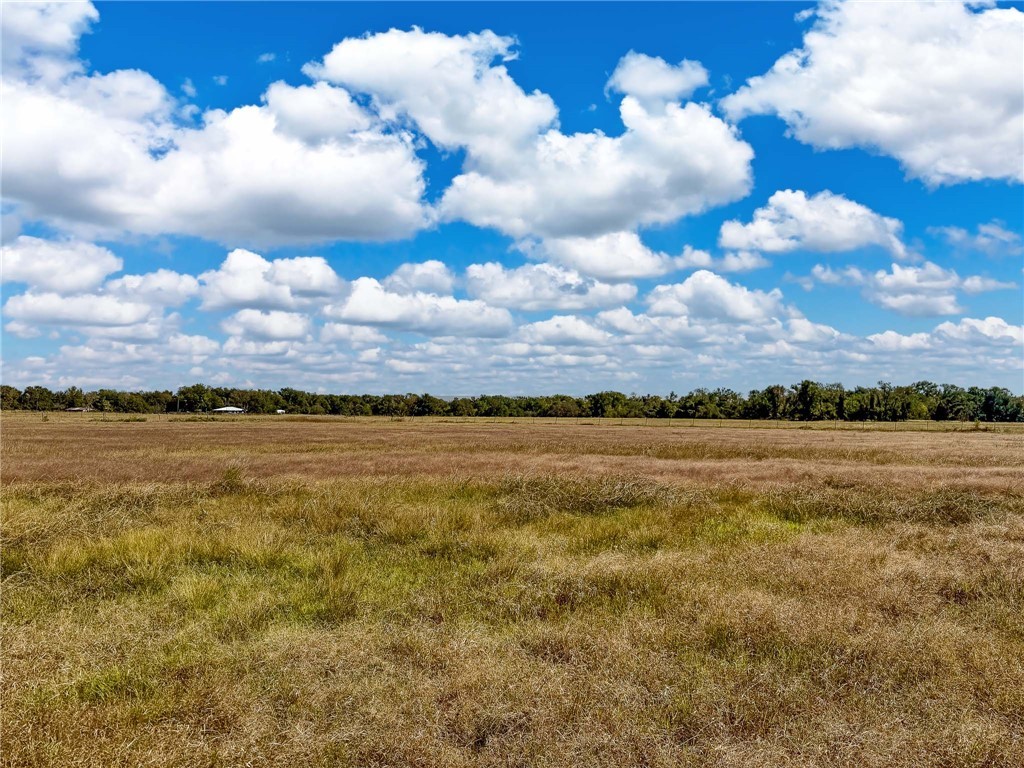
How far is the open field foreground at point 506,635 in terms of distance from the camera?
17.4ft

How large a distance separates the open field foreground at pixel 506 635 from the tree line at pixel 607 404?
146067 mm

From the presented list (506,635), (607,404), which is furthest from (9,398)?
(506,635)

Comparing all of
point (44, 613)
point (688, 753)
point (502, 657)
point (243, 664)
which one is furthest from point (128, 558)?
point (688, 753)

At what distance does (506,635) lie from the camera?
25.3ft

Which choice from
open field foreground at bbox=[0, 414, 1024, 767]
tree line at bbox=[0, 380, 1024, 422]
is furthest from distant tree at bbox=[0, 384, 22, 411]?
open field foreground at bbox=[0, 414, 1024, 767]

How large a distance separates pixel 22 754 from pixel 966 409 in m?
206

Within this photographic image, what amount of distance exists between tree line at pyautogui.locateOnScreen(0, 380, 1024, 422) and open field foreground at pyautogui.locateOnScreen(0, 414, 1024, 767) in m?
146

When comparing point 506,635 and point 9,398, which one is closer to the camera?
point 506,635

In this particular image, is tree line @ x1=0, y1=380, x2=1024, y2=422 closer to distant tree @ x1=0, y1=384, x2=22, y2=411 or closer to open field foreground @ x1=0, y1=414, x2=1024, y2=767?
distant tree @ x1=0, y1=384, x2=22, y2=411

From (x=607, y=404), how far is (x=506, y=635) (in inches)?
6809

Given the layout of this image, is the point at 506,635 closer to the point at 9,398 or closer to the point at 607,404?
the point at 607,404

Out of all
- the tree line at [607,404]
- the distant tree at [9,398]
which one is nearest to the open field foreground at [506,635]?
the tree line at [607,404]

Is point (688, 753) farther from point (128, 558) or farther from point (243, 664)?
point (128, 558)

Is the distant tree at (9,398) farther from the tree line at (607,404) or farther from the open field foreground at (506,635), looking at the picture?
the open field foreground at (506,635)
